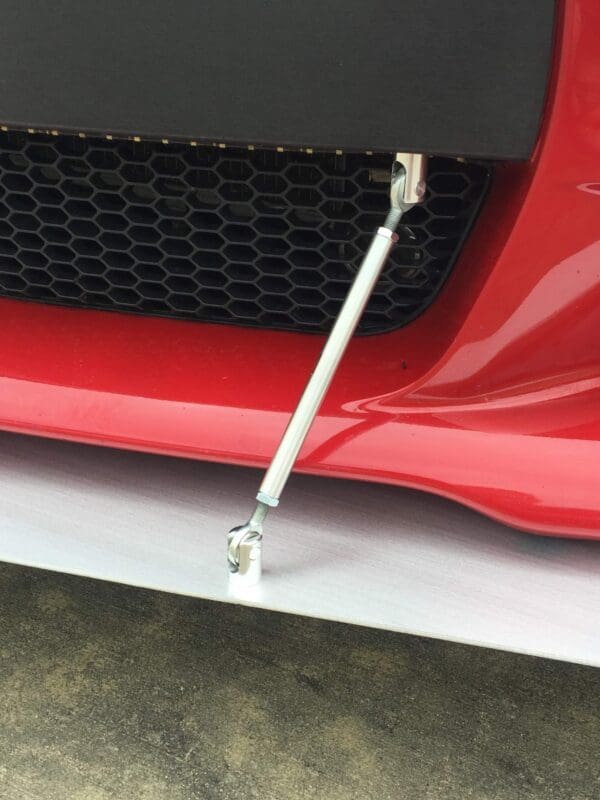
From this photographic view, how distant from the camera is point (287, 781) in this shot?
0.73 meters

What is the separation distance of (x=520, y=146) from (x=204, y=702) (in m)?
0.62

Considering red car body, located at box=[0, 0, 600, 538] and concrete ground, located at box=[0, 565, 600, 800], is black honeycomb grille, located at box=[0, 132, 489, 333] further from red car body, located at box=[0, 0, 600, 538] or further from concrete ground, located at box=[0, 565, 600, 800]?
concrete ground, located at box=[0, 565, 600, 800]

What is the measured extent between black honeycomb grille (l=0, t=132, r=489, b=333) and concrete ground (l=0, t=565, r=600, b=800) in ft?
1.25

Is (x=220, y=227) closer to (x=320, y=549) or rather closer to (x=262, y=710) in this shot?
(x=320, y=549)

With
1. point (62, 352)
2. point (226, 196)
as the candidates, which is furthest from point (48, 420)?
point (226, 196)

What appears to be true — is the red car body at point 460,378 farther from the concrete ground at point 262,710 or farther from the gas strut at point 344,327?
the concrete ground at point 262,710

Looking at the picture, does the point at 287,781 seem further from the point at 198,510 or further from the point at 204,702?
the point at 198,510

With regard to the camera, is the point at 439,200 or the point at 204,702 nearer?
the point at 439,200

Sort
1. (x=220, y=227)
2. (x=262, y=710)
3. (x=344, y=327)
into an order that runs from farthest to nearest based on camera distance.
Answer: (x=262, y=710), (x=220, y=227), (x=344, y=327)

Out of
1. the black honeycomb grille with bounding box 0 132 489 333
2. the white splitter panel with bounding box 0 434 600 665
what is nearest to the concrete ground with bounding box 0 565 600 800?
the white splitter panel with bounding box 0 434 600 665

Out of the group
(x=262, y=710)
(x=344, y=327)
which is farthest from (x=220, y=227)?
(x=262, y=710)

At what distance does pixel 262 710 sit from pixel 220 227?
0.48m

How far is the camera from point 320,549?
0.60 m


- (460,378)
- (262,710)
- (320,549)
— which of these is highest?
(460,378)
